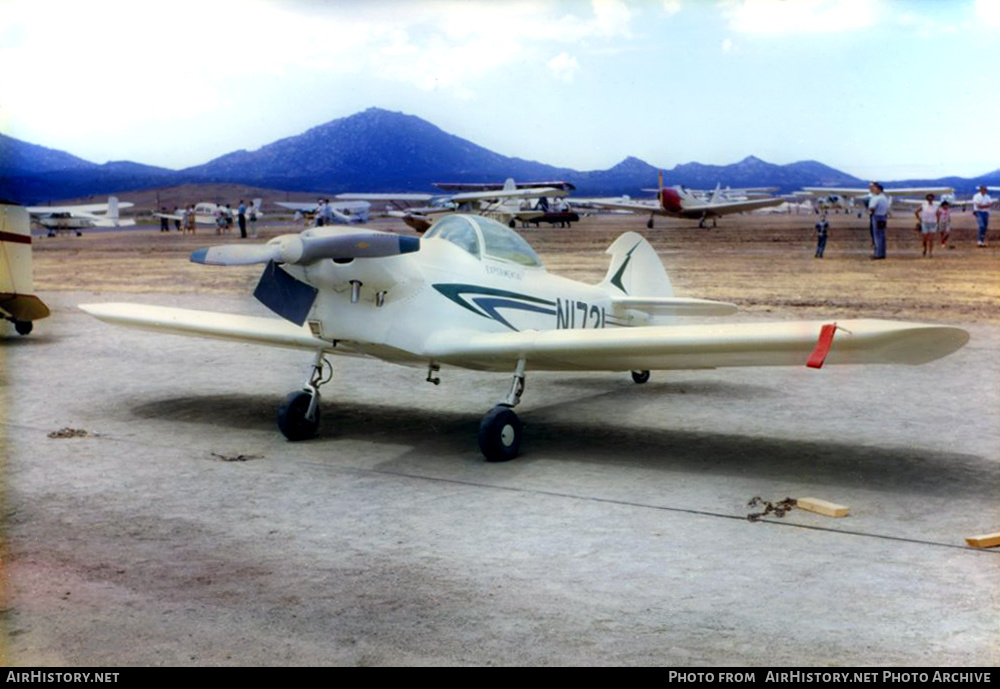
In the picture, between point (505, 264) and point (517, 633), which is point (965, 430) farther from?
point (517, 633)

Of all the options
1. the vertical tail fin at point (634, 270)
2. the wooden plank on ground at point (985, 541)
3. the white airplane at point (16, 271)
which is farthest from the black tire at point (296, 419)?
the white airplane at point (16, 271)

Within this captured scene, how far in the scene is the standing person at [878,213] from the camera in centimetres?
2477

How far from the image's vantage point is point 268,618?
14.2 feet

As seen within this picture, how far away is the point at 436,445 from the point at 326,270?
1.66 meters

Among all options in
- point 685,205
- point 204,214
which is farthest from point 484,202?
point 204,214

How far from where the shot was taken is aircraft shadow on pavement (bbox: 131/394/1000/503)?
22.3 ft

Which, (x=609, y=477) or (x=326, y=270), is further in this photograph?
(x=326, y=270)

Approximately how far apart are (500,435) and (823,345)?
2.41 m

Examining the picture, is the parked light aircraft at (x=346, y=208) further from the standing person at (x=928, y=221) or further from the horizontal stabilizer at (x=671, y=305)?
the horizontal stabilizer at (x=671, y=305)

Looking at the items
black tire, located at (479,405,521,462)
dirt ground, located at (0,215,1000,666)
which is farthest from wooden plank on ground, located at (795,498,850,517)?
black tire, located at (479,405,521,462)

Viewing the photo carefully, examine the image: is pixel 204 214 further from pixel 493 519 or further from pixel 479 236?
pixel 493 519

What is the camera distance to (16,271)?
1334cm

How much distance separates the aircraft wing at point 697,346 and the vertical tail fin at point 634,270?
8.98 ft
